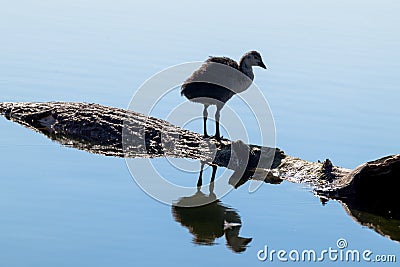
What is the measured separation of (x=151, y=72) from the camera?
1719cm

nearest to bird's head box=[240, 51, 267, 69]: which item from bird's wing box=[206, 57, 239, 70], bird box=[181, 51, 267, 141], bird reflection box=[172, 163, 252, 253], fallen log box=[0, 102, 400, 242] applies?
bird box=[181, 51, 267, 141]

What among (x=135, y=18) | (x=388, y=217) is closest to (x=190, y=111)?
(x=388, y=217)

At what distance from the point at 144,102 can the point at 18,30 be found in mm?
8582

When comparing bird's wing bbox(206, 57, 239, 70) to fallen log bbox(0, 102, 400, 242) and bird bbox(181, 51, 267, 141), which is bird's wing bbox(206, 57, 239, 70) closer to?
bird bbox(181, 51, 267, 141)

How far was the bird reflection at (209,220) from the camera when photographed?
911cm

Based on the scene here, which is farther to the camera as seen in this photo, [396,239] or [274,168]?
[274,168]

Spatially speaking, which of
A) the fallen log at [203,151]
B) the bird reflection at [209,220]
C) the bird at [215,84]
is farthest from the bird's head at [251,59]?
the bird reflection at [209,220]

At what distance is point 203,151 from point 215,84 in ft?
3.16

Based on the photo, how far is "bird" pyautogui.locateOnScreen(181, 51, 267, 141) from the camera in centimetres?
1177

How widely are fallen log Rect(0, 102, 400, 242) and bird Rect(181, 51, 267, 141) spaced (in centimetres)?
54

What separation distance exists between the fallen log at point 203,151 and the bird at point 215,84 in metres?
0.54

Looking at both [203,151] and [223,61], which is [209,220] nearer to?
[203,151]

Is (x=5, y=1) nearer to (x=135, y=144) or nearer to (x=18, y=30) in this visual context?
(x=18, y=30)

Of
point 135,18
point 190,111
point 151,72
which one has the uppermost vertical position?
point 135,18
